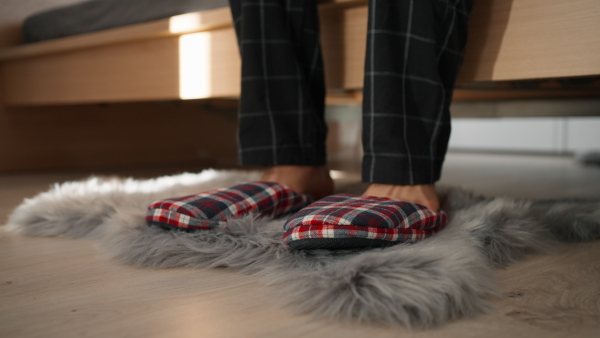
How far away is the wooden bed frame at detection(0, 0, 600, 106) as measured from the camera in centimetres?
78

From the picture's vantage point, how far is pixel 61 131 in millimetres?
1888

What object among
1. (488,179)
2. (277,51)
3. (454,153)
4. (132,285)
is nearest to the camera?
(132,285)

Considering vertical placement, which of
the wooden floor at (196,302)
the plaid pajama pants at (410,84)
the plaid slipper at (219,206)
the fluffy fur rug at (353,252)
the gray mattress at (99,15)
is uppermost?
the gray mattress at (99,15)

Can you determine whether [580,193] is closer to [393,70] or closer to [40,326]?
[393,70]

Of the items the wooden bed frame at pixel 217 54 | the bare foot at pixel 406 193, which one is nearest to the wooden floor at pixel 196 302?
the bare foot at pixel 406 193

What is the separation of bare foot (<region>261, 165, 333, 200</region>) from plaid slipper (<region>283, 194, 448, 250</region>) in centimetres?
24

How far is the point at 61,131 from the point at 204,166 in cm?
48

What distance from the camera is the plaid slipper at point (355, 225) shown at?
23.9 inches

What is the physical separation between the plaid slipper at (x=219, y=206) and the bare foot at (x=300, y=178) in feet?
0.21

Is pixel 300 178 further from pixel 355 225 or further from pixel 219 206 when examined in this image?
pixel 355 225

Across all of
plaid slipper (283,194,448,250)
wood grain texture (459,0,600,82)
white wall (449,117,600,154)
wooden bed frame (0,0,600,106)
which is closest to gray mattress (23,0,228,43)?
wooden bed frame (0,0,600,106)

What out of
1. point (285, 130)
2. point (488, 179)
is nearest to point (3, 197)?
point (285, 130)

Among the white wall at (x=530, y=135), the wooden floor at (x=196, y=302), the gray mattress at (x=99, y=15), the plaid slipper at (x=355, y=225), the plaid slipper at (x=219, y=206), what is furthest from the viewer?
the white wall at (x=530, y=135)

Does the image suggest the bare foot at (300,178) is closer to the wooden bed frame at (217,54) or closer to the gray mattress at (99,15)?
the wooden bed frame at (217,54)
